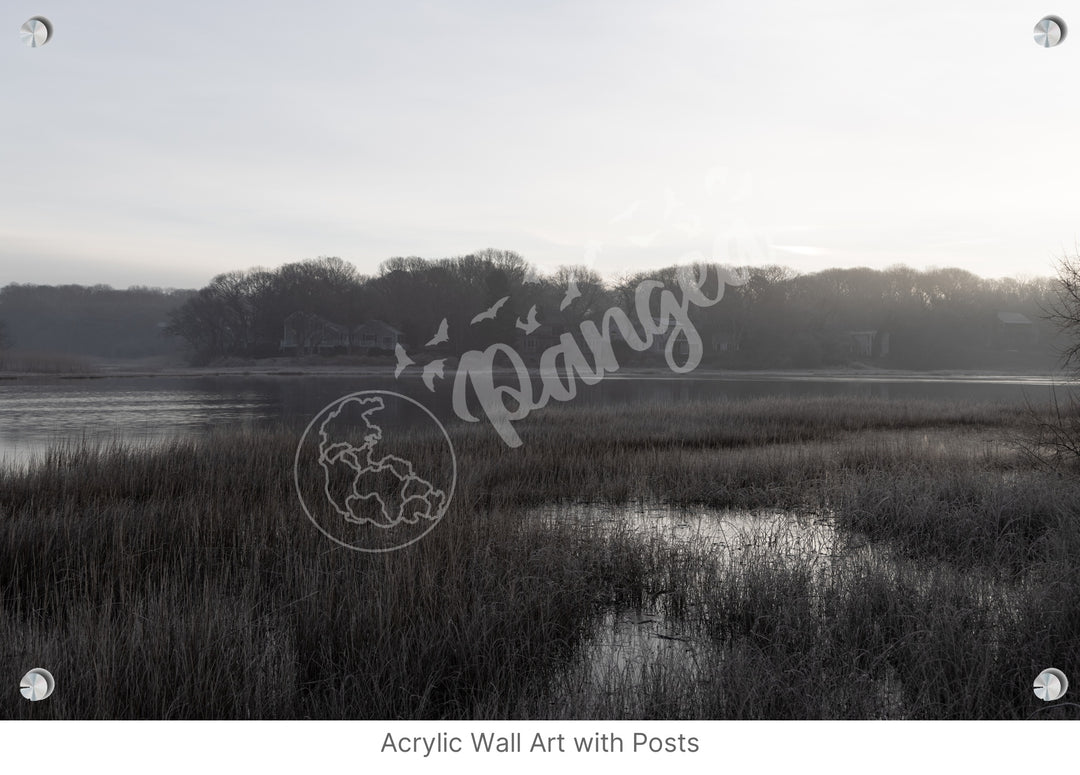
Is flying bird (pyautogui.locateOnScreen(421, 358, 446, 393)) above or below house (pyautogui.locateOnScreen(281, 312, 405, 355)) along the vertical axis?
below

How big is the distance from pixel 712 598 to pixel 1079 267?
4178 mm

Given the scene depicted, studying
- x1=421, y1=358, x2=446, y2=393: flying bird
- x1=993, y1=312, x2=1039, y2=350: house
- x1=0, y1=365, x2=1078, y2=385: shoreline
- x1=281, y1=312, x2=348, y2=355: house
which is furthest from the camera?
x1=993, y1=312, x2=1039, y2=350: house

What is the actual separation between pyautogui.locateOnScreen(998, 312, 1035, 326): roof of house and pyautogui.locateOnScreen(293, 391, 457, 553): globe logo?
74.2 metres

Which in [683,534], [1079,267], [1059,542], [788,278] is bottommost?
[683,534]

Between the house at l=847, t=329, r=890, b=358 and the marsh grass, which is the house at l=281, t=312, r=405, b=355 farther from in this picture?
the house at l=847, t=329, r=890, b=358

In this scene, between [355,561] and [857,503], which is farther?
[857,503]

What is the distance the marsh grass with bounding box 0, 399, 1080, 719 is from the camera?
11.2ft

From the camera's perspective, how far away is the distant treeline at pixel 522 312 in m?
10.7

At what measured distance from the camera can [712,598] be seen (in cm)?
520

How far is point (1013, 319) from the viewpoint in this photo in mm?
66750

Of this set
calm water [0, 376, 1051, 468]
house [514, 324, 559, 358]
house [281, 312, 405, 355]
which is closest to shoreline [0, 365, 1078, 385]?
calm water [0, 376, 1051, 468]

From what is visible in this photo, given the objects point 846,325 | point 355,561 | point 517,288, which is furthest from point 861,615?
point 846,325

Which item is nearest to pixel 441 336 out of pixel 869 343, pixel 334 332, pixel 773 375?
pixel 334 332
